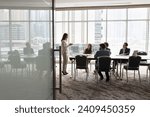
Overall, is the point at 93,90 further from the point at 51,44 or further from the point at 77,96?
the point at 51,44

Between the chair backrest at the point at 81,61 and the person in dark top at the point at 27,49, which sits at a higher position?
the person in dark top at the point at 27,49

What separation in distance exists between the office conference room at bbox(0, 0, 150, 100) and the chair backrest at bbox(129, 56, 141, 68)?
0.75ft

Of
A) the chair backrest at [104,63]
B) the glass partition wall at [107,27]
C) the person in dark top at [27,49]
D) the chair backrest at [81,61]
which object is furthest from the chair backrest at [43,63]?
the glass partition wall at [107,27]

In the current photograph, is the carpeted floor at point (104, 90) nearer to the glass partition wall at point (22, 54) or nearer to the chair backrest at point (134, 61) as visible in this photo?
the chair backrest at point (134, 61)

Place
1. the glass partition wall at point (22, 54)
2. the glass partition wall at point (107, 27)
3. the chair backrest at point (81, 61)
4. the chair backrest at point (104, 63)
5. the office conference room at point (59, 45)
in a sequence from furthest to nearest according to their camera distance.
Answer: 1. the glass partition wall at point (107, 27)
2. the chair backrest at point (81, 61)
3. the chair backrest at point (104, 63)
4. the office conference room at point (59, 45)
5. the glass partition wall at point (22, 54)

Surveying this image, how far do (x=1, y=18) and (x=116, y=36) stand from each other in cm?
1133

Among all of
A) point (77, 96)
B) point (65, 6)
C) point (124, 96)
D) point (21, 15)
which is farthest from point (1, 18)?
point (65, 6)

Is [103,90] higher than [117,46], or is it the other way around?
[117,46]

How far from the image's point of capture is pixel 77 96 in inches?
210

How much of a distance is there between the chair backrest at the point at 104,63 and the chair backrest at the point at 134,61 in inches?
26.1

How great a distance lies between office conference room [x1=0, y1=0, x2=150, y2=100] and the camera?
2.04 m

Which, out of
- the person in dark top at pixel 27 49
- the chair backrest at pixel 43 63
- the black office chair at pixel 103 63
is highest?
the person in dark top at pixel 27 49

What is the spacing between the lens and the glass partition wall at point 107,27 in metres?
12.2

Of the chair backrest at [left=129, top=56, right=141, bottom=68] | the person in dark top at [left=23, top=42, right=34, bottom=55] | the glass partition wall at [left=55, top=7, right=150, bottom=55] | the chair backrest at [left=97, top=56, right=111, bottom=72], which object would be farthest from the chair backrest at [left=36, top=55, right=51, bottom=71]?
the glass partition wall at [left=55, top=7, right=150, bottom=55]
